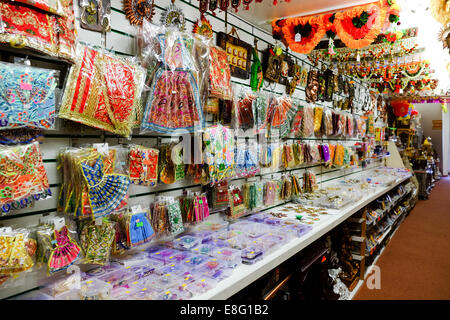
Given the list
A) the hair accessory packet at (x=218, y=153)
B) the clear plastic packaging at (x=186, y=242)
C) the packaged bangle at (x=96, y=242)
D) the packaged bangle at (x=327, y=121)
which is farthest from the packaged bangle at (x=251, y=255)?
the packaged bangle at (x=327, y=121)

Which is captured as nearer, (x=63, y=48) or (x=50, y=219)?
(x=63, y=48)

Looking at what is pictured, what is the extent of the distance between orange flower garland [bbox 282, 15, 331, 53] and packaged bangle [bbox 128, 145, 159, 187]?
1748 millimetres

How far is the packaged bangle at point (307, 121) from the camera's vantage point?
3420 millimetres

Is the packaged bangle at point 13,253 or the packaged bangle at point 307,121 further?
the packaged bangle at point 307,121

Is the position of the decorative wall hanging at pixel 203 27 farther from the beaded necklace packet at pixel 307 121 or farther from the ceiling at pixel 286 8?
the beaded necklace packet at pixel 307 121

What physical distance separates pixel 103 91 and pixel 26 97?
0.32 meters

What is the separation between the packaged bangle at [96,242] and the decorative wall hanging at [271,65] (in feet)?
6.73

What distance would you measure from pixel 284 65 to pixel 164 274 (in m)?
2.41

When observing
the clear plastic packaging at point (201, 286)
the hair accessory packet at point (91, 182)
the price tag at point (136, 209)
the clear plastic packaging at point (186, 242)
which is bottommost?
the clear plastic packaging at point (201, 286)

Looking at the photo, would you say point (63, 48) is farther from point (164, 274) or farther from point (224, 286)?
point (224, 286)

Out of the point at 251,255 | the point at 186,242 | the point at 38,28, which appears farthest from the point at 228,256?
the point at 38,28

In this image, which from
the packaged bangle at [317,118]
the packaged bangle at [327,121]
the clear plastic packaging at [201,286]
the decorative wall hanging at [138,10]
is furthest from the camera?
the packaged bangle at [327,121]

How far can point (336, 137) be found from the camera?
4.65m

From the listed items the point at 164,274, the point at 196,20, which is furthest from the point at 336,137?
the point at 164,274
